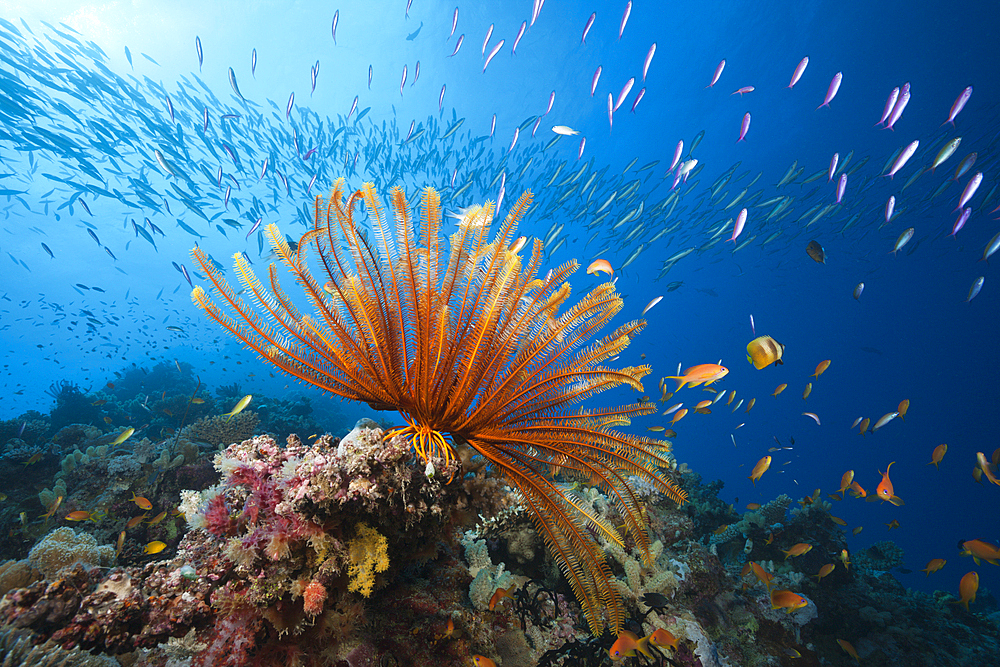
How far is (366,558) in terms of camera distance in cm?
190

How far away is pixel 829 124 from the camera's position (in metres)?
29.3

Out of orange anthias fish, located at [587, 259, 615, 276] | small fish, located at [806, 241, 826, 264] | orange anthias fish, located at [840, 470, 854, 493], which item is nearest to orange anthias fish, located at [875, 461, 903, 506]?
orange anthias fish, located at [840, 470, 854, 493]

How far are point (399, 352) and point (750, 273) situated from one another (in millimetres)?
62733

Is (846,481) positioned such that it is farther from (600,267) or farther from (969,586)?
(600,267)

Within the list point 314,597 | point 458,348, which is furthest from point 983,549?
point 314,597

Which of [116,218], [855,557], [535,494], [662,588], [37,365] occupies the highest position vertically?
[37,365]

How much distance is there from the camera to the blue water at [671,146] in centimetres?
2161

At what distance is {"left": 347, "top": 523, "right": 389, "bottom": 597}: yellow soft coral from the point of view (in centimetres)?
188

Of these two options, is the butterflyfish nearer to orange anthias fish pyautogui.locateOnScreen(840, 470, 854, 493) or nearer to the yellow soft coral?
the yellow soft coral

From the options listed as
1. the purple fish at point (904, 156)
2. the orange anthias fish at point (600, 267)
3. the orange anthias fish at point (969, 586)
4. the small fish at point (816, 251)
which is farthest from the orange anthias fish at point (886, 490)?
the orange anthias fish at point (600, 267)

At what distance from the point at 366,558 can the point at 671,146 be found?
4626 cm

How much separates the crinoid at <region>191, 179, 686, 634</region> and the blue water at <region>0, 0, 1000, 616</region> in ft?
41.2

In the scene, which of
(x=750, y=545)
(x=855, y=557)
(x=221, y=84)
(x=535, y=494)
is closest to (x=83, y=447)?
(x=535, y=494)

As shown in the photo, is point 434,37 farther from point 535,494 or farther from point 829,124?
point 535,494
